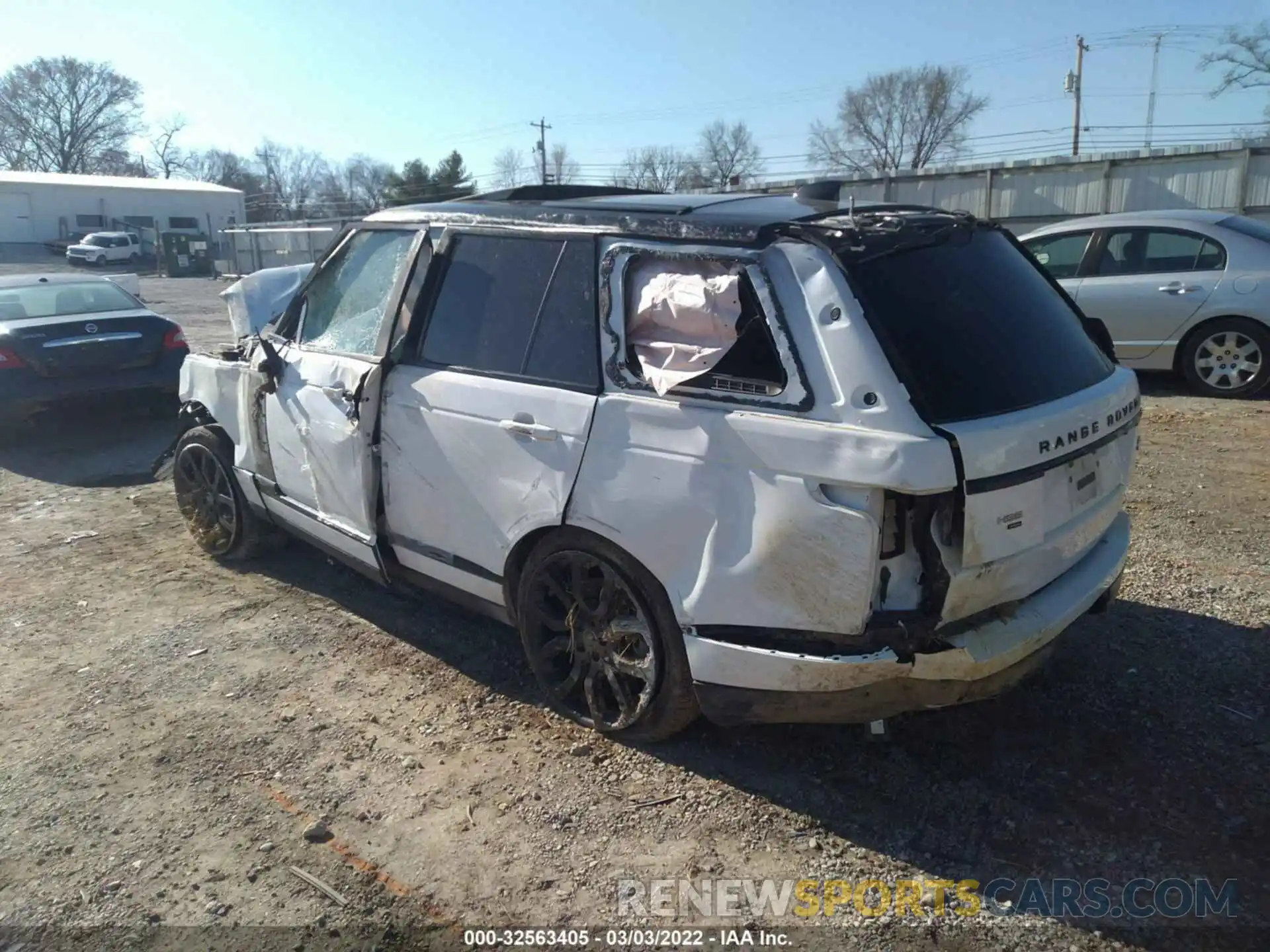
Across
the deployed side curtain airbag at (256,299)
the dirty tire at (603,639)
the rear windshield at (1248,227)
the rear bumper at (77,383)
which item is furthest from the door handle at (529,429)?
the rear windshield at (1248,227)

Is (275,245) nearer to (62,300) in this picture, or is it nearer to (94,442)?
(62,300)

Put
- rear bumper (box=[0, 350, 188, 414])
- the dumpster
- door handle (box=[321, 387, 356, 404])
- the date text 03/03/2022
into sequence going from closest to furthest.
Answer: the date text 03/03/2022, door handle (box=[321, 387, 356, 404]), rear bumper (box=[0, 350, 188, 414]), the dumpster

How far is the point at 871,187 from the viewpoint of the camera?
64.7 ft

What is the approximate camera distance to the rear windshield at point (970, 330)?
2.67 metres

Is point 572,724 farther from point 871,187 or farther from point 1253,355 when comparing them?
point 871,187

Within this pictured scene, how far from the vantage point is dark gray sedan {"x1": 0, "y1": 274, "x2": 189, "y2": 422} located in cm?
774

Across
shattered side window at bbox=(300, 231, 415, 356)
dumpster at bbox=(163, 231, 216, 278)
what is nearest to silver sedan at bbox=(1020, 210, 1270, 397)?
shattered side window at bbox=(300, 231, 415, 356)

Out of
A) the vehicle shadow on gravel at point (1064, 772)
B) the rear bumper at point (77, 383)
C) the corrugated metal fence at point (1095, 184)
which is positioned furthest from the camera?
the corrugated metal fence at point (1095, 184)

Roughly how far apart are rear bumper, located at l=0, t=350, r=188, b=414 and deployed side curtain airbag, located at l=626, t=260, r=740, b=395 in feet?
18.8

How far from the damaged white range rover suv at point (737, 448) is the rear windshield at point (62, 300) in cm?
600

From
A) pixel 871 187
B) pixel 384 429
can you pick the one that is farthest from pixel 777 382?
pixel 871 187

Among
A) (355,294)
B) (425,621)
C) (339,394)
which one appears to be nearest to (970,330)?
(339,394)

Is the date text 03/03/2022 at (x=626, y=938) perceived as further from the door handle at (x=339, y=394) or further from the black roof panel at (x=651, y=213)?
the door handle at (x=339, y=394)

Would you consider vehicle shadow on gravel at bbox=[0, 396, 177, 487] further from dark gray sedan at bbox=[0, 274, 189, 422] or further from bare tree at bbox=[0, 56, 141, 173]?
bare tree at bbox=[0, 56, 141, 173]
